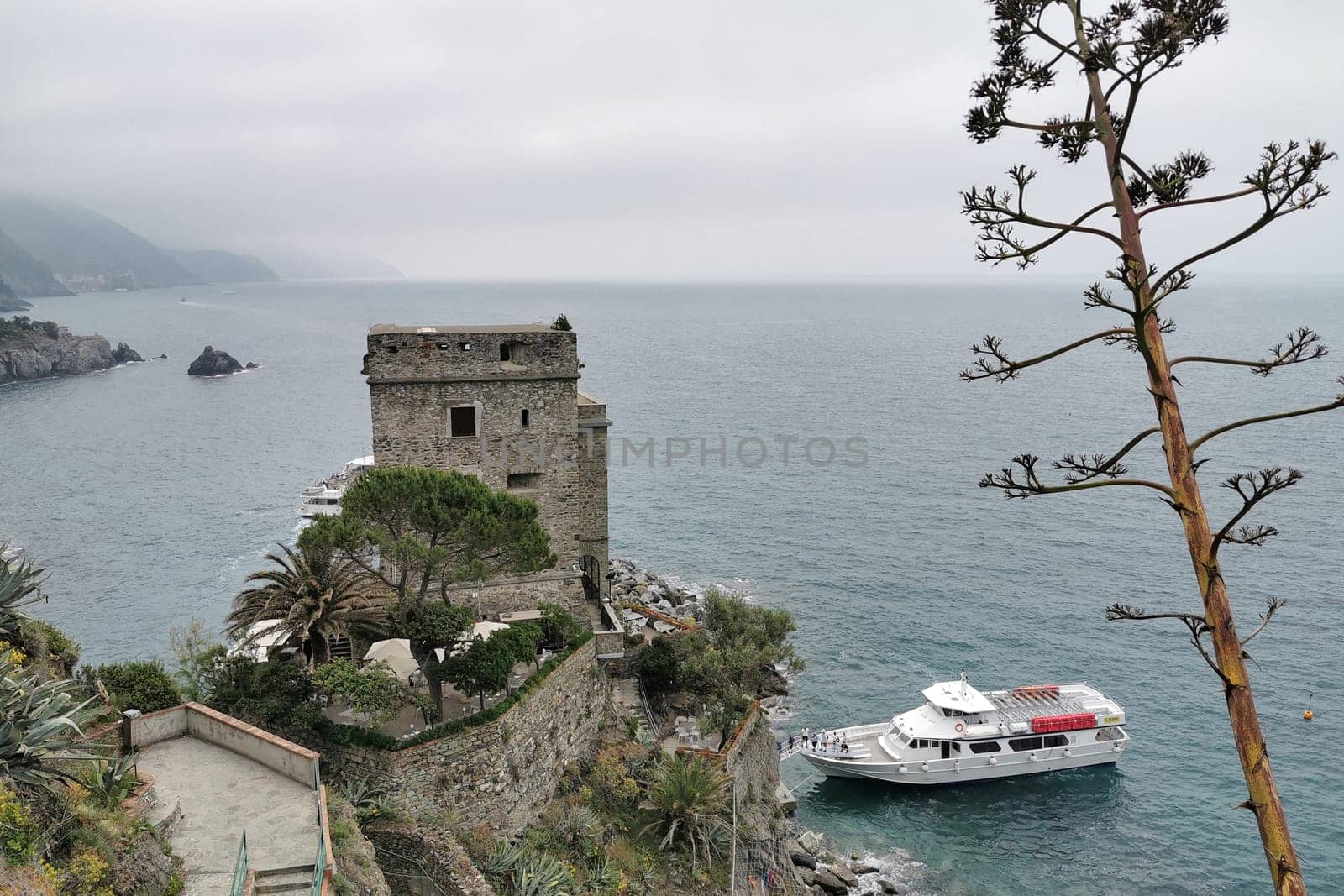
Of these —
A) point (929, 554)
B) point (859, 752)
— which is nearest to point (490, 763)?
point (859, 752)

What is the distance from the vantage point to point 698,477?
83.7 metres

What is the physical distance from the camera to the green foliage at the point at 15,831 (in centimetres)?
1170

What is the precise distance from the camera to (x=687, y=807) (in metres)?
26.0

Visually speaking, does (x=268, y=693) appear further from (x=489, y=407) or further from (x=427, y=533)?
(x=489, y=407)

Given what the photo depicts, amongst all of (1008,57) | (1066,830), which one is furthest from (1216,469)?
(1008,57)

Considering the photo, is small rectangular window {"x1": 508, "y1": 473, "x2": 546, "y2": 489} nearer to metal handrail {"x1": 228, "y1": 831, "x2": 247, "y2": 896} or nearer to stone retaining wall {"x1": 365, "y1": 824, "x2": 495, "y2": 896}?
stone retaining wall {"x1": 365, "y1": 824, "x2": 495, "y2": 896}

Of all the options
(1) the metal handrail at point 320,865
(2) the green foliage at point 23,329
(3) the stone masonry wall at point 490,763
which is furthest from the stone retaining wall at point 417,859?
(2) the green foliage at point 23,329

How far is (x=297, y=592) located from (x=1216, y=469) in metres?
74.6

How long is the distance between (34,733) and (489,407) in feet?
52.9

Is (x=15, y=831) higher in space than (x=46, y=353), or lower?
higher

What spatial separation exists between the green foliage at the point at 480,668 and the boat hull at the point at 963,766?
66.7 ft

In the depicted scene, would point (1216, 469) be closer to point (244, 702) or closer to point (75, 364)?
point (244, 702)

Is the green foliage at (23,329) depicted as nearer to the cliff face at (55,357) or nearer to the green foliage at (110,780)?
the cliff face at (55,357)

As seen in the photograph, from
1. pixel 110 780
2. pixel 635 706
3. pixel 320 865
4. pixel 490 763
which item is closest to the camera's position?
pixel 320 865
